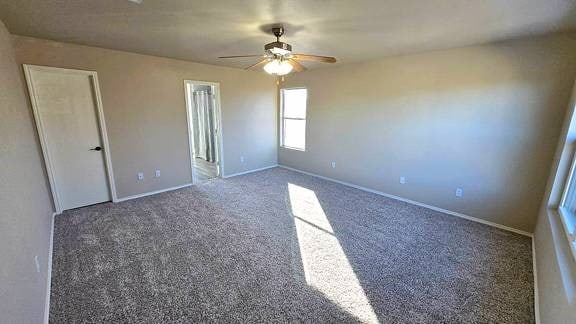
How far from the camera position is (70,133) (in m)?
3.31

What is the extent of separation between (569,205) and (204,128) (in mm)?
6525

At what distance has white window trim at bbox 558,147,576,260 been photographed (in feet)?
4.93

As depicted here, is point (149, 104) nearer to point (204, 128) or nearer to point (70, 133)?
point (70, 133)

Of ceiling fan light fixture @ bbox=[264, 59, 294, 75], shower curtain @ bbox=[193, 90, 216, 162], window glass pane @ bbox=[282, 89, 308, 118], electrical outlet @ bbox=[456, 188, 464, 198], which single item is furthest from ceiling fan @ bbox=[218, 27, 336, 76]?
shower curtain @ bbox=[193, 90, 216, 162]

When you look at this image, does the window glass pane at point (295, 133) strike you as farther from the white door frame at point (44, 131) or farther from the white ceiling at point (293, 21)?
the white door frame at point (44, 131)

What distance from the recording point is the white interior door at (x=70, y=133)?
3045 millimetres

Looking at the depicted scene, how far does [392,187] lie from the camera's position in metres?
4.10

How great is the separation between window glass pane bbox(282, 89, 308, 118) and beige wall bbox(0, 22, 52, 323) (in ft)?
14.4

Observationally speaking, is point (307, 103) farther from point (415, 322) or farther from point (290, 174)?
point (415, 322)

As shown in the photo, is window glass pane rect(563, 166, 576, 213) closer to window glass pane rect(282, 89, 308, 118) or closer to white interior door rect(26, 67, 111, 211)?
window glass pane rect(282, 89, 308, 118)

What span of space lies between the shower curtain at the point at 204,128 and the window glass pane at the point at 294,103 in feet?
6.09

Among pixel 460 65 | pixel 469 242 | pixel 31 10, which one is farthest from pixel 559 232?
pixel 31 10

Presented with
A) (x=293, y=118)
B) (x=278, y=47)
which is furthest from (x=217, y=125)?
(x=278, y=47)

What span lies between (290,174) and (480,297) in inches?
156
